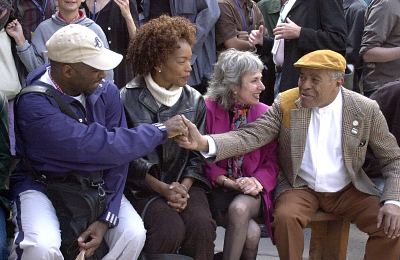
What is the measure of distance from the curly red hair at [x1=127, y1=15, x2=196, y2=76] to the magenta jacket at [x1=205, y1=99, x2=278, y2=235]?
44 cm

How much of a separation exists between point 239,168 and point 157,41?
0.93 metres

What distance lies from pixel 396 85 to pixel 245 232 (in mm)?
1474

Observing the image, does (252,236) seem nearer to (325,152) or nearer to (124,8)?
(325,152)

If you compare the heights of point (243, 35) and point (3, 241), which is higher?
point (243, 35)

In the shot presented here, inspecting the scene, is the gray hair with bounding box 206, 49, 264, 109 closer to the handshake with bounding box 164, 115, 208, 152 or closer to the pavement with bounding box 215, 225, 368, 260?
the handshake with bounding box 164, 115, 208, 152

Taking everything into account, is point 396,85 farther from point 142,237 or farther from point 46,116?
point 46,116

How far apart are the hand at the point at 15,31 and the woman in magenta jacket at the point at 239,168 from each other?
1.35m

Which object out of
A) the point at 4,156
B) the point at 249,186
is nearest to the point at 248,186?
the point at 249,186

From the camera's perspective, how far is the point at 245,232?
432 centimetres

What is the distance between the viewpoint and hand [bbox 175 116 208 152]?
13.9ft

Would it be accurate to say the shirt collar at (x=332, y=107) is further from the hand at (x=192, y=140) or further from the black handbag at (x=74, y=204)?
the black handbag at (x=74, y=204)

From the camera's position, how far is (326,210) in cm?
452

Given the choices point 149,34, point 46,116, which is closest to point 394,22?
point 149,34

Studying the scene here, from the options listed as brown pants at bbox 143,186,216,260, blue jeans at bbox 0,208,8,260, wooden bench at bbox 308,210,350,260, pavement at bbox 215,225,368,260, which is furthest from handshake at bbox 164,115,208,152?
pavement at bbox 215,225,368,260
